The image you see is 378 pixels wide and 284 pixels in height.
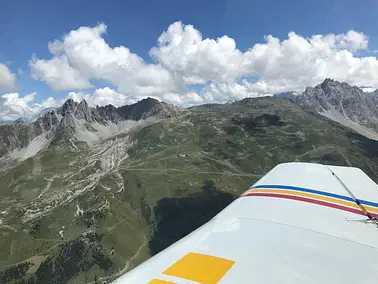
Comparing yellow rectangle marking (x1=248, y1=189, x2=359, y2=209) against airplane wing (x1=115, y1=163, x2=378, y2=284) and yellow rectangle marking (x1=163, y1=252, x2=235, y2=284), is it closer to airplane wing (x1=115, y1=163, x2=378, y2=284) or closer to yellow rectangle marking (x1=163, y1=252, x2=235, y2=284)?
airplane wing (x1=115, y1=163, x2=378, y2=284)

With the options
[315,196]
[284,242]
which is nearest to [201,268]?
[284,242]

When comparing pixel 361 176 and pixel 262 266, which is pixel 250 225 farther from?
pixel 361 176

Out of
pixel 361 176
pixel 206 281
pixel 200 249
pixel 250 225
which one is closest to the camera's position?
pixel 206 281

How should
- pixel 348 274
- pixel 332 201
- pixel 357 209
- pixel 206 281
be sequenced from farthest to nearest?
pixel 332 201
pixel 357 209
pixel 348 274
pixel 206 281

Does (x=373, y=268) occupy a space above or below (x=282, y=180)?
below

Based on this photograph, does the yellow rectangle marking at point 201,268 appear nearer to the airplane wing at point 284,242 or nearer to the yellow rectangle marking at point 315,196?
the airplane wing at point 284,242

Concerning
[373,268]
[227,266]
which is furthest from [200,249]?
[373,268]

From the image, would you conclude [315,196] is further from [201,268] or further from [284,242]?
[201,268]

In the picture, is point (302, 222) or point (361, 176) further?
point (361, 176)
